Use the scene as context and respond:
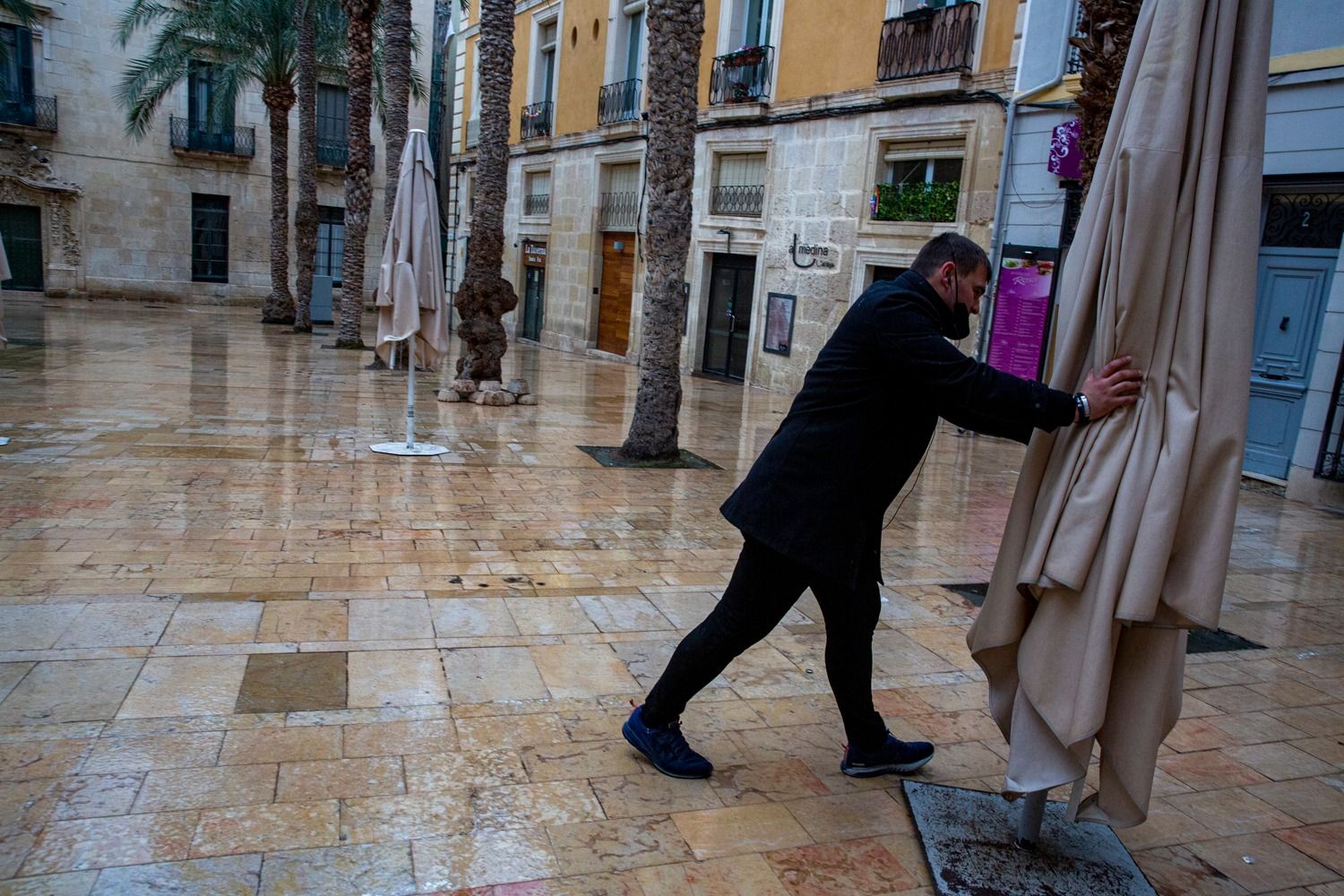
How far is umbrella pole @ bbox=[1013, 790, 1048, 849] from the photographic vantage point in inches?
112

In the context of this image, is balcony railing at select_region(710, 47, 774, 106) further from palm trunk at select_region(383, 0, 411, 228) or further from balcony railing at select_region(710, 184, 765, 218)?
palm trunk at select_region(383, 0, 411, 228)

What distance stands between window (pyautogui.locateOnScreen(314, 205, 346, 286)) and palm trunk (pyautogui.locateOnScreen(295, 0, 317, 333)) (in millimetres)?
10831

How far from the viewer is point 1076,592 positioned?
2.56m

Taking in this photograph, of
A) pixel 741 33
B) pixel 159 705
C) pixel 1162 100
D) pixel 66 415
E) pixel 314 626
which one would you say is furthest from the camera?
pixel 741 33

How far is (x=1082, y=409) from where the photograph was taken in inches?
99.8

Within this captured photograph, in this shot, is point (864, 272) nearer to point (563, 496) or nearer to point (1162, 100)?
point (563, 496)

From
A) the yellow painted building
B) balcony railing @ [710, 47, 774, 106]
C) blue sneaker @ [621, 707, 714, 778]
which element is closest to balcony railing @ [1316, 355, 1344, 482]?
the yellow painted building

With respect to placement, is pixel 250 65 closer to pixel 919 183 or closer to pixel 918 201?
pixel 919 183

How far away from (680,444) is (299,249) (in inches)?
575

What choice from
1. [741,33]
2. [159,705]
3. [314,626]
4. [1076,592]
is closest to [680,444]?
[314,626]

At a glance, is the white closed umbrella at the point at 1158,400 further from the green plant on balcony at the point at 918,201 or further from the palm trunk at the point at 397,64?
the palm trunk at the point at 397,64

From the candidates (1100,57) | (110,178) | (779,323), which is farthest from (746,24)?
(110,178)

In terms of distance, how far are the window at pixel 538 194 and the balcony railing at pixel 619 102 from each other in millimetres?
3214

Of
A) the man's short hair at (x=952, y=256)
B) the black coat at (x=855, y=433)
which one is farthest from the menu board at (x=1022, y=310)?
the black coat at (x=855, y=433)
